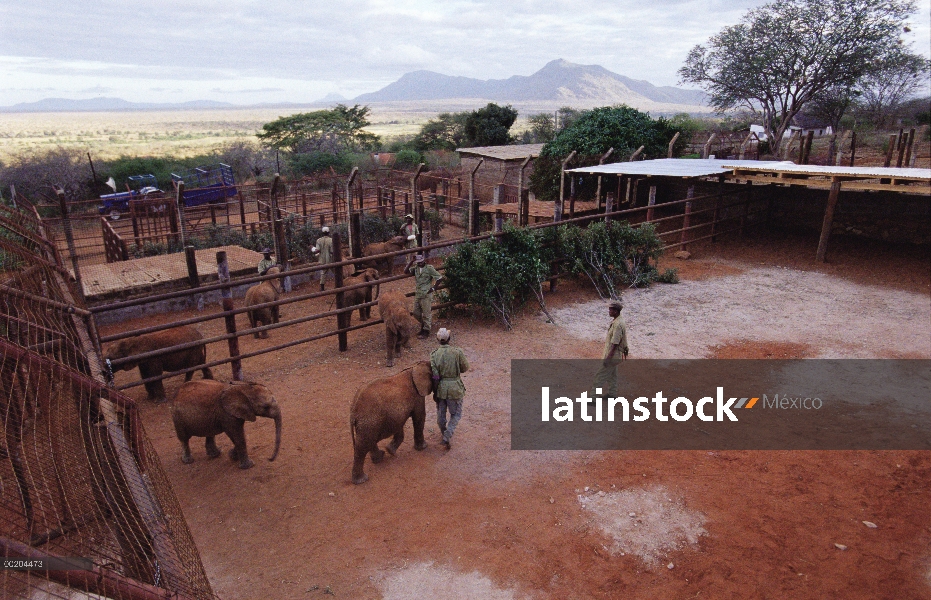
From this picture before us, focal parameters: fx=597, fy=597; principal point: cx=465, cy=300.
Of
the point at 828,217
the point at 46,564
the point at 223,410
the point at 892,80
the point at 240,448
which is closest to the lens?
the point at 46,564

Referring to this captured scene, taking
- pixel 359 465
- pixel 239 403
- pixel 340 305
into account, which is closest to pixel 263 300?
pixel 340 305

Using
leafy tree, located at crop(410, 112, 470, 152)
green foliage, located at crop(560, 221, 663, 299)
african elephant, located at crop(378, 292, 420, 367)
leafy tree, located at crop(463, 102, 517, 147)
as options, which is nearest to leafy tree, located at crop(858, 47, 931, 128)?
leafy tree, located at crop(463, 102, 517, 147)

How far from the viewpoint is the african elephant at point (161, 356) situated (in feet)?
23.4

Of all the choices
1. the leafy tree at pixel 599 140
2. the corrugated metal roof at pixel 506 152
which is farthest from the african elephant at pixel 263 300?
the corrugated metal roof at pixel 506 152

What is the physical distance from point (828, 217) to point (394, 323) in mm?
10927

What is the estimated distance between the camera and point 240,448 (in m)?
5.95

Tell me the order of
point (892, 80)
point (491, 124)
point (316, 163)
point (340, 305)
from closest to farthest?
point (340, 305) → point (316, 163) → point (491, 124) → point (892, 80)

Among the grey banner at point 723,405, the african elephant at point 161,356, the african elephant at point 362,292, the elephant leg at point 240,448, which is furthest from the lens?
the african elephant at point 362,292

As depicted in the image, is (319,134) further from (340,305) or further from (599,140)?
(340,305)

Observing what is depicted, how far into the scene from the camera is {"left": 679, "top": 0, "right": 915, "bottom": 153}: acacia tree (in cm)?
3139

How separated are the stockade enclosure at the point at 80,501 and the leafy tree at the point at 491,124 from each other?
35.0 m

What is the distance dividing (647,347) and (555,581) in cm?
538

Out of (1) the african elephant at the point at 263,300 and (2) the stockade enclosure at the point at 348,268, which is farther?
(1) the african elephant at the point at 263,300

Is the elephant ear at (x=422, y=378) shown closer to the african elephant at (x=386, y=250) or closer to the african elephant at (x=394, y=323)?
the african elephant at (x=394, y=323)
